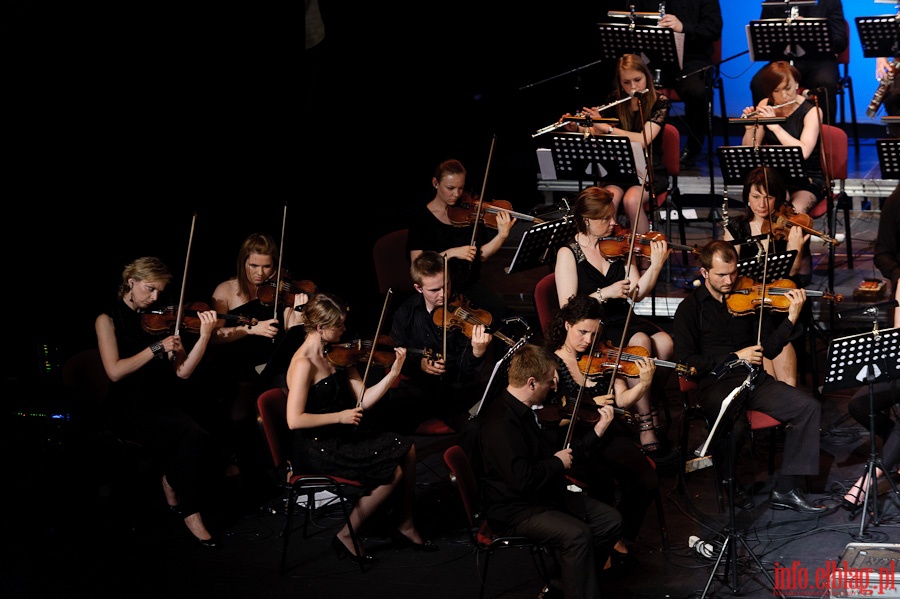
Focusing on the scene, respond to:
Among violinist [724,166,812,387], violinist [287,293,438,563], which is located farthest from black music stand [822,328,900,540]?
violinist [287,293,438,563]

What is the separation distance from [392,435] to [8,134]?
8.37 ft

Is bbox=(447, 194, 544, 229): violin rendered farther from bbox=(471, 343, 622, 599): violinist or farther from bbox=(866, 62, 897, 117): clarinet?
bbox=(866, 62, 897, 117): clarinet

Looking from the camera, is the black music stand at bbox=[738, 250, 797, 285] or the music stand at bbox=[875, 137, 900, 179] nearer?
the black music stand at bbox=[738, 250, 797, 285]

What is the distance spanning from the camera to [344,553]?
5.70 m

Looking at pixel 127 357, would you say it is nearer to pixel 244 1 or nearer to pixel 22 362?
pixel 22 362

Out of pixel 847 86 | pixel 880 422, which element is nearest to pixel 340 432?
pixel 880 422

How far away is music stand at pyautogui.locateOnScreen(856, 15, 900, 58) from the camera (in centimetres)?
823

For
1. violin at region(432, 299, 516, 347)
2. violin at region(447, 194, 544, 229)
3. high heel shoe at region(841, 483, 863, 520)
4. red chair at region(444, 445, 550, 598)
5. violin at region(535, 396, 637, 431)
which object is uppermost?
violin at region(447, 194, 544, 229)

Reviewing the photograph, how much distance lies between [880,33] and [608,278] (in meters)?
3.23

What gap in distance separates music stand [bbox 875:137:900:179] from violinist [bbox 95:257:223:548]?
4.13 metres

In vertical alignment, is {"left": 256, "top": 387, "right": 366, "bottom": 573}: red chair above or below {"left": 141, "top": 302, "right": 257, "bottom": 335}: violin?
below

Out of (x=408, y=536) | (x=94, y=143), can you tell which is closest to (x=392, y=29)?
(x=94, y=143)

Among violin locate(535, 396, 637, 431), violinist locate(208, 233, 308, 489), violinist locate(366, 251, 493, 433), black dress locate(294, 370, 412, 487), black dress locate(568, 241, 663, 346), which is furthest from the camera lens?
black dress locate(568, 241, 663, 346)

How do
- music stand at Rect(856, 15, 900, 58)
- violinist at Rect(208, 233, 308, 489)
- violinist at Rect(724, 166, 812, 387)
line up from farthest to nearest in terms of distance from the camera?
music stand at Rect(856, 15, 900, 58) → violinist at Rect(724, 166, 812, 387) → violinist at Rect(208, 233, 308, 489)
